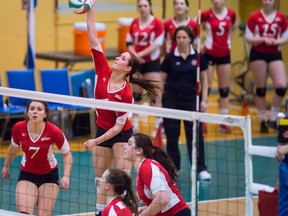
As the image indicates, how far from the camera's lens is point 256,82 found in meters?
14.8

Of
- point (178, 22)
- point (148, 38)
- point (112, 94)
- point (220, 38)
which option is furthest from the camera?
point (220, 38)

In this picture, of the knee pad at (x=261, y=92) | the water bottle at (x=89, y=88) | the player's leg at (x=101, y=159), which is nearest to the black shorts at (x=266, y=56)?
the knee pad at (x=261, y=92)

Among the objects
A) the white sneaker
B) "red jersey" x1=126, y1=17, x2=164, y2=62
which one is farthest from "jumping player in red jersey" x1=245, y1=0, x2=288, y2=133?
the white sneaker

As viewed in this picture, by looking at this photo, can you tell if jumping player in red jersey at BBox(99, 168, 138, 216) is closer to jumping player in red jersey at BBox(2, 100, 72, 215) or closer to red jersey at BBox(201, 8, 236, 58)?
jumping player in red jersey at BBox(2, 100, 72, 215)

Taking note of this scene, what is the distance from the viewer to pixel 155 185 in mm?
8078

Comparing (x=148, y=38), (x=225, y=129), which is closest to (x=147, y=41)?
(x=148, y=38)

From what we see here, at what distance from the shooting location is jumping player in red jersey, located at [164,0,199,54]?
13.7 metres

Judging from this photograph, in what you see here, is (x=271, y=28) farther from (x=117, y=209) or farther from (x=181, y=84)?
(x=117, y=209)

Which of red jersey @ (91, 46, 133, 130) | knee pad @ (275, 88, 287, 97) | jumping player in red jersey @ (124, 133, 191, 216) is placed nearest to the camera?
jumping player in red jersey @ (124, 133, 191, 216)

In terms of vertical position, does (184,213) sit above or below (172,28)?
below

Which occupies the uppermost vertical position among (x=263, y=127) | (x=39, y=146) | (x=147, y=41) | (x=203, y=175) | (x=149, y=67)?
(x=147, y=41)

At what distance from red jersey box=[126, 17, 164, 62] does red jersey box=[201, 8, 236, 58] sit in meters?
0.83

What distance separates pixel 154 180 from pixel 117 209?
0.53 metres

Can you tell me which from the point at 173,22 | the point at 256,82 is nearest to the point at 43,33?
the point at 173,22
